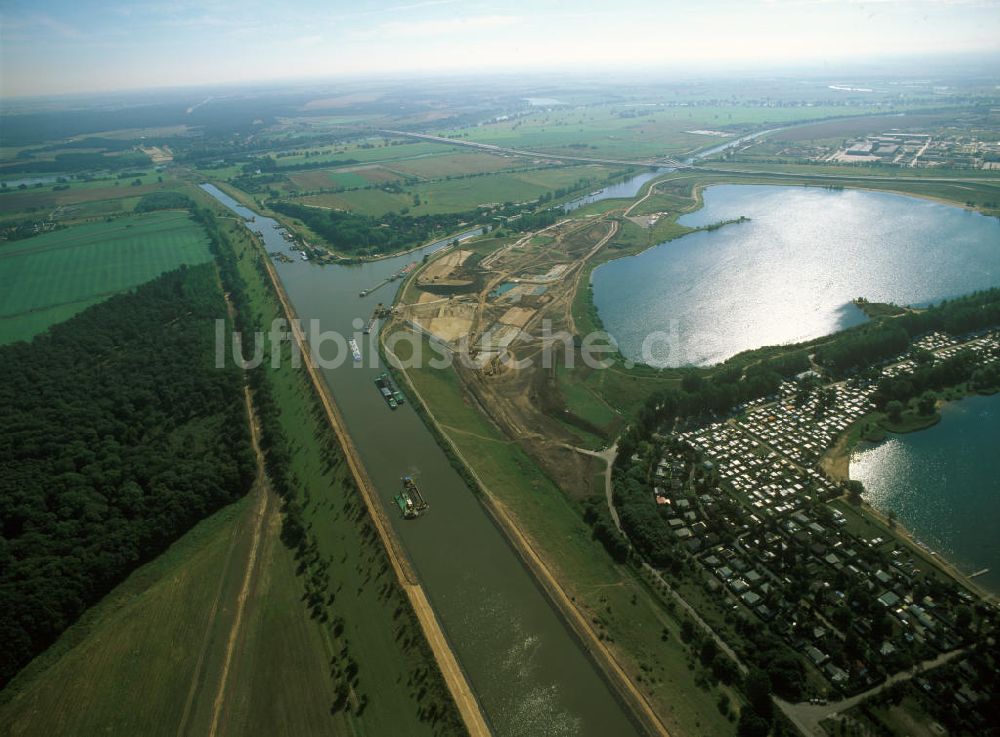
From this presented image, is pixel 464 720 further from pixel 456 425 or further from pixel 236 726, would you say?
pixel 456 425

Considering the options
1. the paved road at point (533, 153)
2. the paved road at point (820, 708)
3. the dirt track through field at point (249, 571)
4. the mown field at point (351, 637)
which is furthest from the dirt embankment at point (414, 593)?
the paved road at point (533, 153)

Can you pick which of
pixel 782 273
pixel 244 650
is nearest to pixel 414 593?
pixel 244 650

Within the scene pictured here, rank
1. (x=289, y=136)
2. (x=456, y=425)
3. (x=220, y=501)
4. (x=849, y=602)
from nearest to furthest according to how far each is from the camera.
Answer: (x=849, y=602), (x=220, y=501), (x=456, y=425), (x=289, y=136)

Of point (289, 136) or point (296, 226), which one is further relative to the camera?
point (289, 136)

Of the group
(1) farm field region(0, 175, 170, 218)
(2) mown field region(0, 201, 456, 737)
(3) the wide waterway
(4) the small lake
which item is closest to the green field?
(1) farm field region(0, 175, 170, 218)

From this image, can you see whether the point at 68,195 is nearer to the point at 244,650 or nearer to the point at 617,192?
the point at 617,192

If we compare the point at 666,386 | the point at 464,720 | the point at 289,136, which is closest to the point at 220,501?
the point at 464,720

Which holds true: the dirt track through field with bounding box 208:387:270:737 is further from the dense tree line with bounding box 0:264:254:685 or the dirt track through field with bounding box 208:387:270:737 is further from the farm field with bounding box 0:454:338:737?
the dense tree line with bounding box 0:264:254:685
